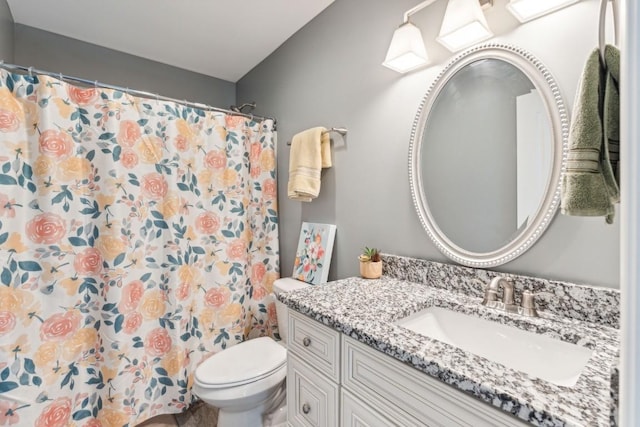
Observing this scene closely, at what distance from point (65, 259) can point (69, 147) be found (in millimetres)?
577

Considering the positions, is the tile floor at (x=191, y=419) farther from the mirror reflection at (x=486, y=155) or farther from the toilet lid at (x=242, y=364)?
the mirror reflection at (x=486, y=155)

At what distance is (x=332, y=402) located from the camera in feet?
3.16

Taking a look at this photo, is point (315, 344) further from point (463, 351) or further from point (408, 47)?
point (408, 47)

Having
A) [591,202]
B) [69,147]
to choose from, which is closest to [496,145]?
[591,202]

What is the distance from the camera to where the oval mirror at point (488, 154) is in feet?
3.21

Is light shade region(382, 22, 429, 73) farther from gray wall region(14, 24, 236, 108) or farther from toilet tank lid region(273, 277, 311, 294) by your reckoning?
gray wall region(14, 24, 236, 108)

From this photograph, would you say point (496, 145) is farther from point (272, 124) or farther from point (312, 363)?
point (272, 124)

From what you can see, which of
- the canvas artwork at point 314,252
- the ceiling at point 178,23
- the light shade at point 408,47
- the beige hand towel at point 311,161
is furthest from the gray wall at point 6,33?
the light shade at point 408,47

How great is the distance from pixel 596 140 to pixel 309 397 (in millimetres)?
1085

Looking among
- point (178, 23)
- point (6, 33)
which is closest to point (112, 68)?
point (6, 33)

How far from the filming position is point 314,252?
183 cm

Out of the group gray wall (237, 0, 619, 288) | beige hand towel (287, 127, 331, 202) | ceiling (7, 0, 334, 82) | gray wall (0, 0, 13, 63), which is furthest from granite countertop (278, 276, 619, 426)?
gray wall (0, 0, 13, 63)

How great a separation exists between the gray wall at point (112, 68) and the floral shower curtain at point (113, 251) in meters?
0.79

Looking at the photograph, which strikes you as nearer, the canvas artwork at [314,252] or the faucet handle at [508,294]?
the faucet handle at [508,294]
